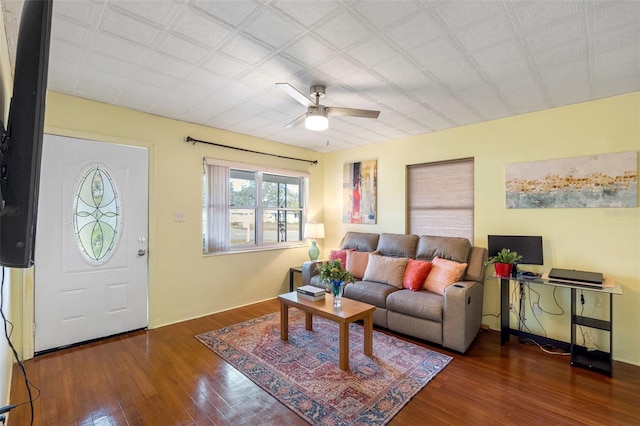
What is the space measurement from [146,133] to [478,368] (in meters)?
4.17

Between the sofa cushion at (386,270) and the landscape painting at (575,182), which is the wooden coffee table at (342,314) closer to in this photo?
the sofa cushion at (386,270)

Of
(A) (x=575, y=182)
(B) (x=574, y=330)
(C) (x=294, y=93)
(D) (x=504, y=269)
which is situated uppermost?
(C) (x=294, y=93)

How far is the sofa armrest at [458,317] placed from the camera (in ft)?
9.33

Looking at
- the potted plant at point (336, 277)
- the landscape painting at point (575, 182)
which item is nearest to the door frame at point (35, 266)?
the potted plant at point (336, 277)

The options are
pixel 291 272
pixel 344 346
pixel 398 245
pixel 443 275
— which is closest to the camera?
pixel 344 346

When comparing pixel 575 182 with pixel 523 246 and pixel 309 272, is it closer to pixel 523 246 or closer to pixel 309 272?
pixel 523 246

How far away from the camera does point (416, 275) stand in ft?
11.3

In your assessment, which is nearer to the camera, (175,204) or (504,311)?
(504,311)

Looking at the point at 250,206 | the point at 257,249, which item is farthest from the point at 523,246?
the point at 250,206

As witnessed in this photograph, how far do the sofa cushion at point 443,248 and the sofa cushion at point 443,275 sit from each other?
0.38 ft

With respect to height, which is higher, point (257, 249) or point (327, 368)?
point (257, 249)

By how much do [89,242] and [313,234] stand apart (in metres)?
2.90

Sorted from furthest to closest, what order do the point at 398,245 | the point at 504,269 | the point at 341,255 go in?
the point at 341,255 < the point at 398,245 < the point at 504,269

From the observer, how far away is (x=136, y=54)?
2.17m
